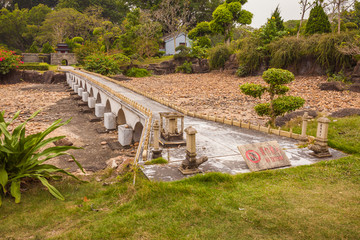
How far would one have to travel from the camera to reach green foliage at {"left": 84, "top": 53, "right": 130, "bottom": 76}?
3506 cm

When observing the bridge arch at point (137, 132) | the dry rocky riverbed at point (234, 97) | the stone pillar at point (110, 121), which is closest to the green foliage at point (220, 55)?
the dry rocky riverbed at point (234, 97)

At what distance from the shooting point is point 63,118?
22.4 meters

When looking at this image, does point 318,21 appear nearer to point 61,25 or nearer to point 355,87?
point 355,87

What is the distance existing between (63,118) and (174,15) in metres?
32.4

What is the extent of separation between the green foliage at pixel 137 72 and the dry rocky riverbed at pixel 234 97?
8.45m

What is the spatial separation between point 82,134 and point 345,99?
15765 millimetres

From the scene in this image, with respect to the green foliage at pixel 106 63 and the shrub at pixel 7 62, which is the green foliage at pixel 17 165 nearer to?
the green foliage at pixel 106 63

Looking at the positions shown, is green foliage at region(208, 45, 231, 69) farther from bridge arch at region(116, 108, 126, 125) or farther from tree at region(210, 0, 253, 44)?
bridge arch at region(116, 108, 126, 125)

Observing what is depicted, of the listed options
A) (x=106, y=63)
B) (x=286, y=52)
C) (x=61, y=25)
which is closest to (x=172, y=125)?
(x=286, y=52)

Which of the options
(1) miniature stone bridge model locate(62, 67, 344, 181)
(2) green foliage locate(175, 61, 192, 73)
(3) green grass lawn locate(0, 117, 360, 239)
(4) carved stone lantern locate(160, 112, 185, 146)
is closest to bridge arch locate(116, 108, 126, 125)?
(1) miniature stone bridge model locate(62, 67, 344, 181)

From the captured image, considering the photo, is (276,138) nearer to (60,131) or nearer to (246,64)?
(60,131)

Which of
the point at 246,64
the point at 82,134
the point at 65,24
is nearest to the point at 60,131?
the point at 82,134

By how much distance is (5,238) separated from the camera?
17.3ft

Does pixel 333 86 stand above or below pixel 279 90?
below
